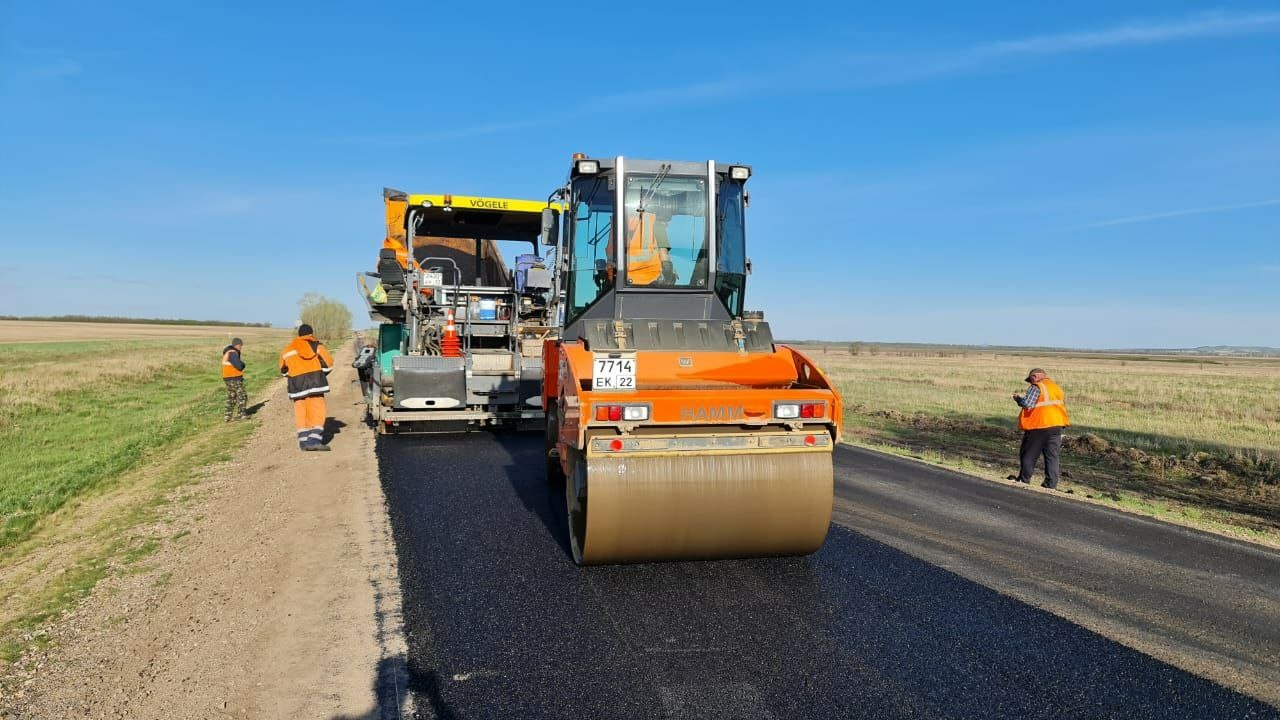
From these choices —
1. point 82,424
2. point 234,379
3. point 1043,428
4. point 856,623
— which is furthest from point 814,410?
point 82,424

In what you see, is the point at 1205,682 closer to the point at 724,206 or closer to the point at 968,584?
the point at 968,584

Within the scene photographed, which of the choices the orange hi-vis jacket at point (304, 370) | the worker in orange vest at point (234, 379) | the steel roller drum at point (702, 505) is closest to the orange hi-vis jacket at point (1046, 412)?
the steel roller drum at point (702, 505)

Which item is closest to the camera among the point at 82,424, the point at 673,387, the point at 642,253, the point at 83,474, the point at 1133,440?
the point at 673,387

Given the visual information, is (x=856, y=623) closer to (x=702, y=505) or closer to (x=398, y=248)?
(x=702, y=505)

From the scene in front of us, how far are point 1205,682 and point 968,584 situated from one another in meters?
1.35

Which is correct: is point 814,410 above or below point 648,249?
below

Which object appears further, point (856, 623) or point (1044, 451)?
point (1044, 451)

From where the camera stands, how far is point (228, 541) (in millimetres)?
5598

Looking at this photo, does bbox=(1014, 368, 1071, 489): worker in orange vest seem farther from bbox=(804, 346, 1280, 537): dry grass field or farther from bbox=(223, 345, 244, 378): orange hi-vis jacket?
bbox=(223, 345, 244, 378): orange hi-vis jacket

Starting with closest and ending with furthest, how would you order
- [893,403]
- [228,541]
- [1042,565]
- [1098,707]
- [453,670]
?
[1098,707]
[453,670]
[1042,565]
[228,541]
[893,403]

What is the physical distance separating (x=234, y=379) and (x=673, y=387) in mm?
10461

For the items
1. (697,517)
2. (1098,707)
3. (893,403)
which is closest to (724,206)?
(697,517)

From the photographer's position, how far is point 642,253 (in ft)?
20.1

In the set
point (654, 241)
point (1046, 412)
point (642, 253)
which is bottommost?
point (1046, 412)
